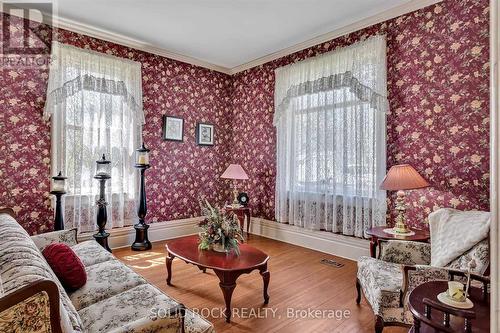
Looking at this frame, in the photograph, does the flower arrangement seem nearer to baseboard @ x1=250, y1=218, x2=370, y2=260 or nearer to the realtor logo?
baseboard @ x1=250, y1=218, x2=370, y2=260

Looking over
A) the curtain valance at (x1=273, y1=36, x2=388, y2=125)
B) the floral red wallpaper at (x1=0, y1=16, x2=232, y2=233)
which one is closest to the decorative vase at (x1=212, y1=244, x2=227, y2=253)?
the floral red wallpaper at (x1=0, y1=16, x2=232, y2=233)

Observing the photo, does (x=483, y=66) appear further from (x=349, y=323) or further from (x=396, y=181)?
(x=349, y=323)

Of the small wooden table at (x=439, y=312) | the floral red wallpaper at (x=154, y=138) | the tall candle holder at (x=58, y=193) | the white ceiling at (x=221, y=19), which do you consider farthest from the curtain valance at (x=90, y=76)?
the small wooden table at (x=439, y=312)

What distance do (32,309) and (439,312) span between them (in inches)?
72.2

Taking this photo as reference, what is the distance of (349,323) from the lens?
2.28 m

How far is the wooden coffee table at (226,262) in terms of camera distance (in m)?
2.28

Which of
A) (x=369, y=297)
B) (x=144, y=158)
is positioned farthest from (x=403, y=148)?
(x=144, y=158)

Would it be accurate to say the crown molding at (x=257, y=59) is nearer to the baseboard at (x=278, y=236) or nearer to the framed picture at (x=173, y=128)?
the framed picture at (x=173, y=128)

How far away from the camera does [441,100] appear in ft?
9.90

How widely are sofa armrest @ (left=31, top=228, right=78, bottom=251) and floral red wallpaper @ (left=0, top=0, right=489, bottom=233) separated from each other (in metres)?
1.29

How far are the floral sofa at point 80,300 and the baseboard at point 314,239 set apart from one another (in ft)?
8.89

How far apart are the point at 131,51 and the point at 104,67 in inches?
21.2

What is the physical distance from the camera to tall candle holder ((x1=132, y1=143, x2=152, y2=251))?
4.09 metres

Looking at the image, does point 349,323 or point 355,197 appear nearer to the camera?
point 349,323
